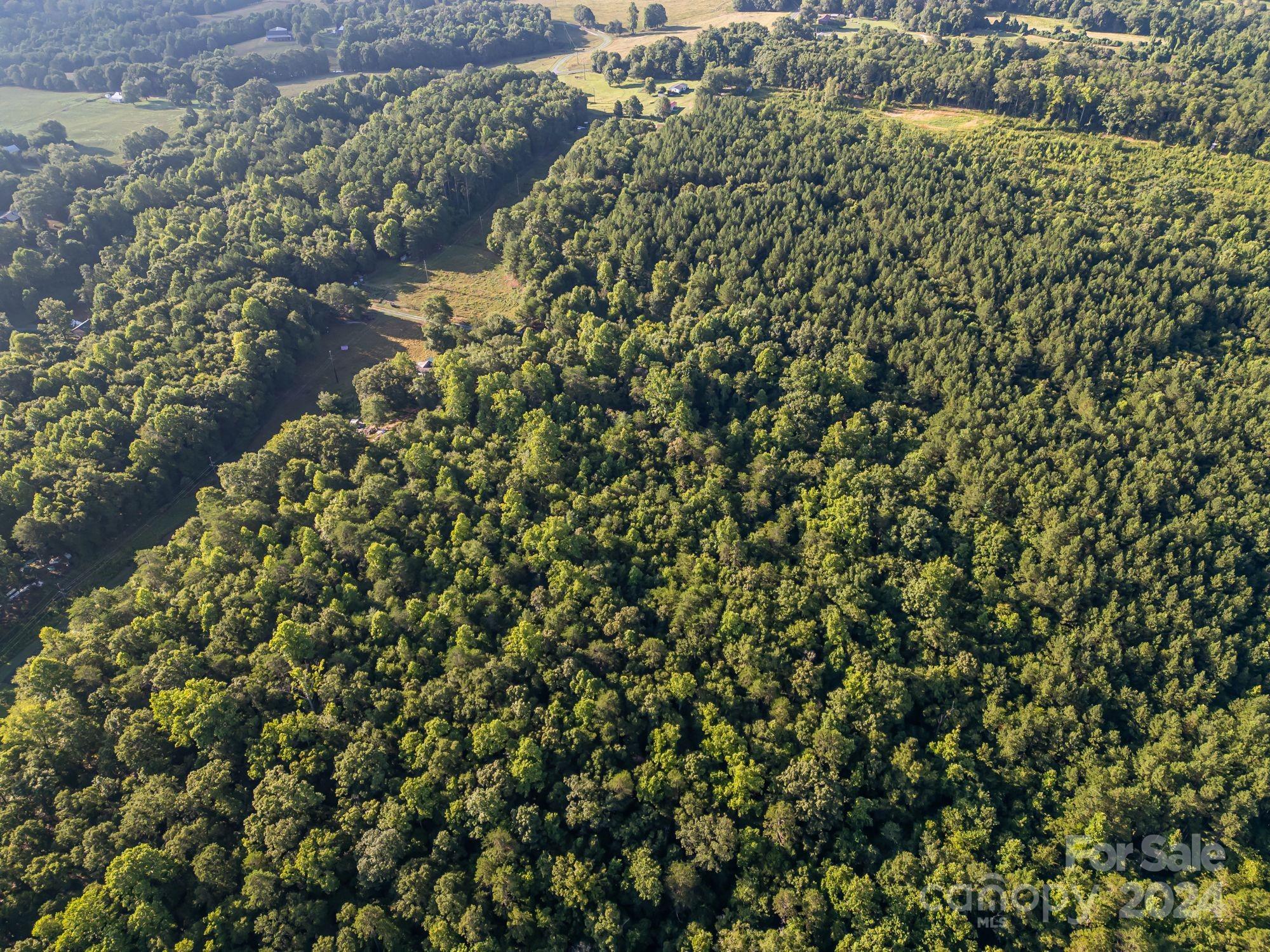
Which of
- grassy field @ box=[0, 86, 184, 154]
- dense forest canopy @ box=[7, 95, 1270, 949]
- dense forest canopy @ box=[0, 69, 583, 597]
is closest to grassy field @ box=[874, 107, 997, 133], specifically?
dense forest canopy @ box=[7, 95, 1270, 949]

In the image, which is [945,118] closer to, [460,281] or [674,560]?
[460,281]

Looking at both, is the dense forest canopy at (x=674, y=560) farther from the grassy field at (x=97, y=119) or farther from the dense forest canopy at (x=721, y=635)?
the grassy field at (x=97, y=119)

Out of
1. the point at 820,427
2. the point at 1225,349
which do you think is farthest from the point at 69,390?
the point at 1225,349

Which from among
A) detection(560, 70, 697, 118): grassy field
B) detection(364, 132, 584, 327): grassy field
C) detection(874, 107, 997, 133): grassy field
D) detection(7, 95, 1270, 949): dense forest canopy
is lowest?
detection(7, 95, 1270, 949): dense forest canopy

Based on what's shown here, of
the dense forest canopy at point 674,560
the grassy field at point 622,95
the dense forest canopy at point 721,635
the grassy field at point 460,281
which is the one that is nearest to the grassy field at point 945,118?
the dense forest canopy at point 674,560

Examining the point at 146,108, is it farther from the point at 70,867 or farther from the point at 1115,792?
the point at 1115,792

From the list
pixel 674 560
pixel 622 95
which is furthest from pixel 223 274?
pixel 622 95

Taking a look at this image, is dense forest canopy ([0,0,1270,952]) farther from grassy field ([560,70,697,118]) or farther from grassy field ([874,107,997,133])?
grassy field ([560,70,697,118])

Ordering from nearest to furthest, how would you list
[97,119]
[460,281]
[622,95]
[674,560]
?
[674,560] → [460,281] → [622,95] → [97,119]

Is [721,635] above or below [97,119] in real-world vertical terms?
below
